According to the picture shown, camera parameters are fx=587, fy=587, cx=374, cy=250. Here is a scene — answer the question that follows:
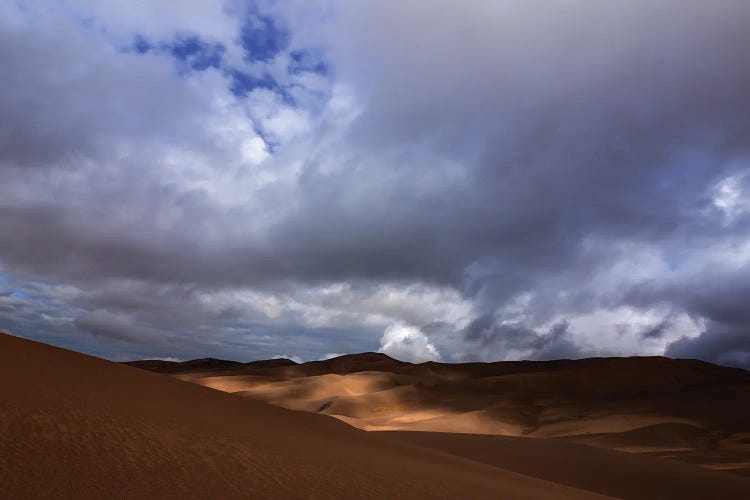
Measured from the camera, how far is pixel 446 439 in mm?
20688

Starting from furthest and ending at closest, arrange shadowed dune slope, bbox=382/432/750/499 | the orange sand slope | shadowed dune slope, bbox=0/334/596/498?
the orange sand slope, shadowed dune slope, bbox=382/432/750/499, shadowed dune slope, bbox=0/334/596/498

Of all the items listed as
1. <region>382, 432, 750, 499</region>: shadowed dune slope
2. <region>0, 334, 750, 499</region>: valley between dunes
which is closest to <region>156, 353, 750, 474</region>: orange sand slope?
<region>382, 432, 750, 499</region>: shadowed dune slope

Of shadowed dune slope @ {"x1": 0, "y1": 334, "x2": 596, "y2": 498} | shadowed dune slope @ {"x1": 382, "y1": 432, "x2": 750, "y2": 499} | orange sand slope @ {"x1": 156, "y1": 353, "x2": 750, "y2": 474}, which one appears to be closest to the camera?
shadowed dune slope @ {"x1": 0, "y1": 334, "x2": 596, "y2": 498}

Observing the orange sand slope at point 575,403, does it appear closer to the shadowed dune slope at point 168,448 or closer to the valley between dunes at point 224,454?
the valley between dunes at point 224,454

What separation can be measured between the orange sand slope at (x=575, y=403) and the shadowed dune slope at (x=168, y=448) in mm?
14262

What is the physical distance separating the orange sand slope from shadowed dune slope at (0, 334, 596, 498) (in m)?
14.3

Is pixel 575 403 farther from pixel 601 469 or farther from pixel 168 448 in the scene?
pixel 168 448

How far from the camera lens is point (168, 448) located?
5.91 metres

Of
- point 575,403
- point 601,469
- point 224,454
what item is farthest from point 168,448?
point 575,403

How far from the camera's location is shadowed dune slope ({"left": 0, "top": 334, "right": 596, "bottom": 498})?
4812 mm

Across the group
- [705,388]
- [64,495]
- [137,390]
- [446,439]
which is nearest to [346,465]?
[137,390]

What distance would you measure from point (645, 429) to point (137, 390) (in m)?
28.3

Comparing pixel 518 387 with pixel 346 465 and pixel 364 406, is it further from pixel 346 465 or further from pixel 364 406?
pixel 346 465

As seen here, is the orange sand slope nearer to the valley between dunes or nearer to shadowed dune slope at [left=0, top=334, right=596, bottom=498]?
the valley between dunes
